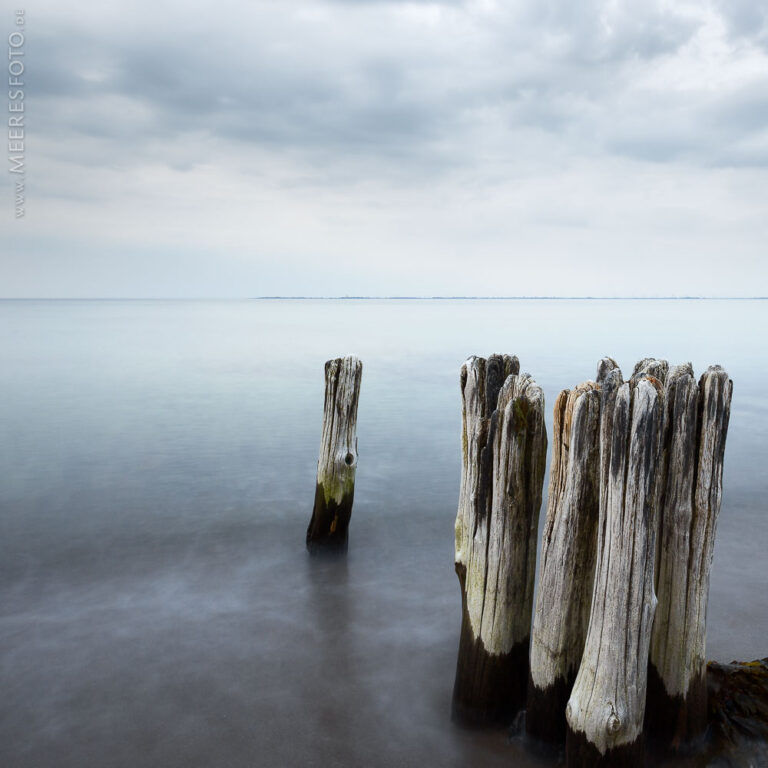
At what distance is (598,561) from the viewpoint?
342cm

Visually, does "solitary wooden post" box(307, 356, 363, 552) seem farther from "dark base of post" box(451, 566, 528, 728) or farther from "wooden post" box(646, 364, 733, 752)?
"wooden post" box(646, 364, 733, 752)

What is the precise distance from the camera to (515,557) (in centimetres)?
396

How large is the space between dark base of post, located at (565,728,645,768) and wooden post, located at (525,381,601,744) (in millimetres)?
369

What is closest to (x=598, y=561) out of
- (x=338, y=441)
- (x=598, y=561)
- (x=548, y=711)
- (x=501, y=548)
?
(x=598, y=561)

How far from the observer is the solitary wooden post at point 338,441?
692cm

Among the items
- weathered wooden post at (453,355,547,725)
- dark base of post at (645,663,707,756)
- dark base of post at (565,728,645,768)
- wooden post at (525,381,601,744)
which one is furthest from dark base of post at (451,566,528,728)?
dark base of post at (645,663,707,756)

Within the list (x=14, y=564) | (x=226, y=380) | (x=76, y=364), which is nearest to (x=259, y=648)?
(x=14, y=564)

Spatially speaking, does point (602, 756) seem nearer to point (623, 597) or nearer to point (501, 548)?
point (623, 597)

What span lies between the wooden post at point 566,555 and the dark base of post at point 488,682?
26cm

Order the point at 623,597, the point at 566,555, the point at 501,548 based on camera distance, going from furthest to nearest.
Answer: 1. the point at 501,548
2. the point at 566,555
3. the point at 623,597

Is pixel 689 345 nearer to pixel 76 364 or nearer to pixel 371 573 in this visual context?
pixel 76 364

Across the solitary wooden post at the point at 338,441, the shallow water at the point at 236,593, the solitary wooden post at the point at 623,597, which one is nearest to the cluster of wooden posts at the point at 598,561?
the solitary wooden post at the point at 623,597

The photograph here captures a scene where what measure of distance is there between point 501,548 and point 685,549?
1.02 metres

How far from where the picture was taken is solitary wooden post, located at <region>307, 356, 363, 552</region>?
6918 mm
